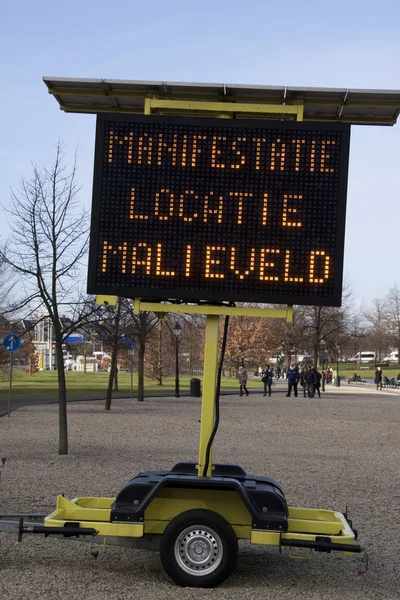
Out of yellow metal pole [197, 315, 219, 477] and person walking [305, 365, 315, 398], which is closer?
yellow metal pole [197, 315, 219, 477]

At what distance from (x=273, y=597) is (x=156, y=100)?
4.80 m

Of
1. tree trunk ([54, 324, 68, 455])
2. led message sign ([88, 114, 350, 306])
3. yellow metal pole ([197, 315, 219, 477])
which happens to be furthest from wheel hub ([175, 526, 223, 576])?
tree trunk ([54, 324, 68, 455])

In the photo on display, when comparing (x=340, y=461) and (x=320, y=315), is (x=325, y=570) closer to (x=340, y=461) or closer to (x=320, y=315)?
(x=340, y=461)

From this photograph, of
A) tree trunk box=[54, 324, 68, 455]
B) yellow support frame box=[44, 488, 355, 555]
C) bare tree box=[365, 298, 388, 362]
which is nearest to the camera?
yellow support frame box=[44, 488, 355, 555]

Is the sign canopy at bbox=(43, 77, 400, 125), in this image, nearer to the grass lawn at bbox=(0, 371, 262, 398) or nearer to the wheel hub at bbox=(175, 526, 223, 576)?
the wheel hub at bbox=(175, 526, 223, 576)

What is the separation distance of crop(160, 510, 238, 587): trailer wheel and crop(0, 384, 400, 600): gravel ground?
0.44ft

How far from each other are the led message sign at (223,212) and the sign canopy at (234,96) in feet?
1.56

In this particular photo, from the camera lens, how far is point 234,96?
30.0 ft

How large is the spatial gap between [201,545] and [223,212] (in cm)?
299

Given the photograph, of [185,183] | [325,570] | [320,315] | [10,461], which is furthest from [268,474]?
[320,315]

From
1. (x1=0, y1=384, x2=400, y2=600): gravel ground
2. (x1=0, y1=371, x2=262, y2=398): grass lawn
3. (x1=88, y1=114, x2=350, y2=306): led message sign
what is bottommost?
(x1=0, y1=371, x2=262, y2=398): grass lawn

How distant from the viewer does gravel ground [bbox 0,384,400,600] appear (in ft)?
24.7

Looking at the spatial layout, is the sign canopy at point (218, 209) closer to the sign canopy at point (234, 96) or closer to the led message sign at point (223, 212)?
the led message sign at point (223, 212)

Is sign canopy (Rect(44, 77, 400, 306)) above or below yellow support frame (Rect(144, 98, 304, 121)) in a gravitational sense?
below
